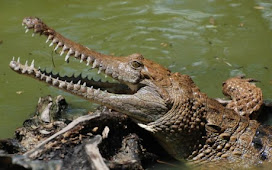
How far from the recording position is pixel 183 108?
499cm

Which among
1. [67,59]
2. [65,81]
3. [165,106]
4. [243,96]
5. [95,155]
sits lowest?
[243,96]

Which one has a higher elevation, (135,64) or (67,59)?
(67,59)

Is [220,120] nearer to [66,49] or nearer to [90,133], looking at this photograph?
[90,133]

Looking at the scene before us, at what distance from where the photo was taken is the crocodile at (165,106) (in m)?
4.90

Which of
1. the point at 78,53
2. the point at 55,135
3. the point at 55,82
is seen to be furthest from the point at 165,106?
the point at 55,135

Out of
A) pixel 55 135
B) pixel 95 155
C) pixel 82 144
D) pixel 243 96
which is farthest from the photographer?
pixel 243 96

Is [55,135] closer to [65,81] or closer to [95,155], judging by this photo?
[95,155]

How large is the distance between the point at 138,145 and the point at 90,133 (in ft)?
2.12

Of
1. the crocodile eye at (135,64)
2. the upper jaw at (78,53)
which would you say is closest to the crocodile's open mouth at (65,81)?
the upper jaw at (78,53)

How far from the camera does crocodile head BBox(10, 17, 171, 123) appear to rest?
4.83 metres

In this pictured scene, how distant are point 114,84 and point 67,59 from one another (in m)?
0.72

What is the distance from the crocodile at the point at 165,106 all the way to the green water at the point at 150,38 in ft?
4.53

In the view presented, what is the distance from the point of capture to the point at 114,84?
523 cm

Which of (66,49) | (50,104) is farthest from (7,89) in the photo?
(66,49)
